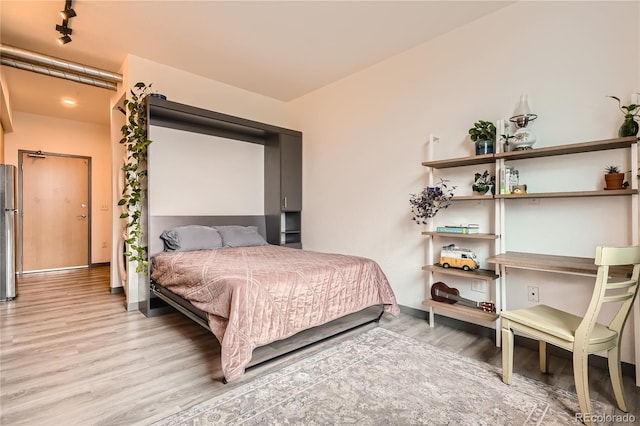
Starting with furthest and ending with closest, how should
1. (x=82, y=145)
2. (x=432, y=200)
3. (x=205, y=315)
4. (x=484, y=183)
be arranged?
(x=82, y=145), (x=432, y=200), (x=484, y=183), (x=205, y=315)

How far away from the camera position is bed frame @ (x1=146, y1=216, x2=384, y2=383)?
98.3 inches

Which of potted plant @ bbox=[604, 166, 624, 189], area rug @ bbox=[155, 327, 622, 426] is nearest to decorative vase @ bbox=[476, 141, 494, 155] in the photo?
potted plant @ bbox=[604, 166, 624, 189]

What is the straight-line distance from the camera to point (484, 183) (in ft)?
9.37

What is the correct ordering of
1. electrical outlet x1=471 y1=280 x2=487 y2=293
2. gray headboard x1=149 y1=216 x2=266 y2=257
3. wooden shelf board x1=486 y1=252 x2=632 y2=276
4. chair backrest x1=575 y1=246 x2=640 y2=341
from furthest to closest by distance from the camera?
gray headboard x1=149 y1=216 x2=266 y2=257, electrical outlet x1=471 y1=280 x2=487 y2=293, wooden shelf board x1=486 y1=252 x2=632 y2=276, chair backrest x1=575 y1=246 x2=640 y2=341

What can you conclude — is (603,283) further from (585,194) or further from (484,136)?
(484,136)

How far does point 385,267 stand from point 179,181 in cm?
291

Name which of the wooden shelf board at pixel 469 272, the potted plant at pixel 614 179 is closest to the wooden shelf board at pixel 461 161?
the potted plant at pixel 614 179

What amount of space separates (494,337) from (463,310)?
1.30 feet

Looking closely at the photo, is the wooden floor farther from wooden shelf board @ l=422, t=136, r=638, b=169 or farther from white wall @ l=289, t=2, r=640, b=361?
wooden shelf board @ l=422, t=136, r=638, b=169

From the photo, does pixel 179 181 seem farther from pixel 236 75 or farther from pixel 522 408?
pixel 522 408

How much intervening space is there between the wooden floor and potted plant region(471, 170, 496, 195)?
1.37 m

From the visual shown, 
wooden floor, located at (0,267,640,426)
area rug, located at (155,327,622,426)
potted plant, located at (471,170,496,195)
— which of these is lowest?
area rug, located at (155,327,622,426)

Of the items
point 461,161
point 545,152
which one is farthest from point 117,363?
point 545,152

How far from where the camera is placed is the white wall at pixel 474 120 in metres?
2.35
